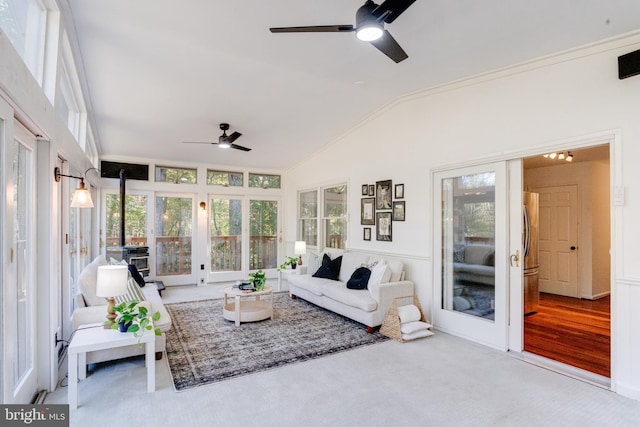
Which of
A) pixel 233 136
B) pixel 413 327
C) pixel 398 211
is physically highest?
pixel 233 136

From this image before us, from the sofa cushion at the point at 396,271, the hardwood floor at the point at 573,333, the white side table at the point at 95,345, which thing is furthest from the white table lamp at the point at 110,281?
the hardwood floor at the point at 573,333

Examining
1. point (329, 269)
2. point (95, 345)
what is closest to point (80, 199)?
point (95, 345)

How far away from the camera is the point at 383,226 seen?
5215mm

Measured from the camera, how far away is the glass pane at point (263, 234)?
7.91 meters

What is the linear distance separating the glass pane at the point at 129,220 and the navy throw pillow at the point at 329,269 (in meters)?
3.75

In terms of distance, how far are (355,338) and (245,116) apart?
138 inches

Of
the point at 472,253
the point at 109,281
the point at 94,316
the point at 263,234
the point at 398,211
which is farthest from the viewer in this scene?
the point at 263,234

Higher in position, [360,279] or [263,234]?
[263,234]

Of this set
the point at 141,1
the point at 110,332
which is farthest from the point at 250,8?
the point at 110,332

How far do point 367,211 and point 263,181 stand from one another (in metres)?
3.40

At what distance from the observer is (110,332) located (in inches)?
110

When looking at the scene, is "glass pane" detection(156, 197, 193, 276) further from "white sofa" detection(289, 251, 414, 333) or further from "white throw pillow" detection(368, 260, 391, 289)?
"white throw pillow" detection(368, 260, 391, 289)

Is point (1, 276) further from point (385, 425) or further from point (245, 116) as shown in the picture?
point (245, 116)

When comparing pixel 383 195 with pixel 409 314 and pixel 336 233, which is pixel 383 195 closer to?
pixel 336 233
